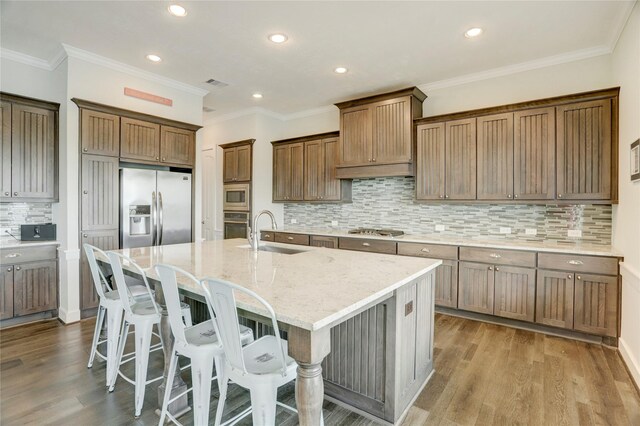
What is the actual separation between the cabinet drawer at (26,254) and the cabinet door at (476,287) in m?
4.58

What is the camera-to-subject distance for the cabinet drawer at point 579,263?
2.96 metres

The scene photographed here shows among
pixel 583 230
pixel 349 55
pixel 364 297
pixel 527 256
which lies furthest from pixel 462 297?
pixel 349 55

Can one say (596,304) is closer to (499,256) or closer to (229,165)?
(499,256)

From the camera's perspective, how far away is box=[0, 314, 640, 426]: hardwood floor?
6.53ft

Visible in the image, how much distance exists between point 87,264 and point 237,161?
2.84m

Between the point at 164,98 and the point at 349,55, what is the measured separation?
2.53 metres

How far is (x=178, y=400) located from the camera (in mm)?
2002

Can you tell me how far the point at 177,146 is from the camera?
14.4 feet

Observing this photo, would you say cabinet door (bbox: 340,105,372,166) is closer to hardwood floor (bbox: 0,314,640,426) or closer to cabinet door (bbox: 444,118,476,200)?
cabinet door (bbox: 444,118,476,200)

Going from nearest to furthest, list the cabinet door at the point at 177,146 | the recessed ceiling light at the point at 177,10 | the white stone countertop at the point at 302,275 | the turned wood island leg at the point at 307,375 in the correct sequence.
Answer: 1. the turned wood island leg at the point at 307,375
2. the white stone countertop at the point at 302,275
3. the recessed ceiling light at the point at 177,10
4. the cabinet door at the point at 177,146

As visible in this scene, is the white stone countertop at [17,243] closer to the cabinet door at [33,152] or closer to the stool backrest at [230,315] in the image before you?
the cabinet door at [33,152]

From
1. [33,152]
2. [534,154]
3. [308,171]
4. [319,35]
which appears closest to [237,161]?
[308,171]

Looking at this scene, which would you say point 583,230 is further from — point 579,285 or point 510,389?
point 510,389

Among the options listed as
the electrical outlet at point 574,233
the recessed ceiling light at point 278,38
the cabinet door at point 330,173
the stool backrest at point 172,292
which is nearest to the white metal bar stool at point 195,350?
the stool backrest at point 172,292
